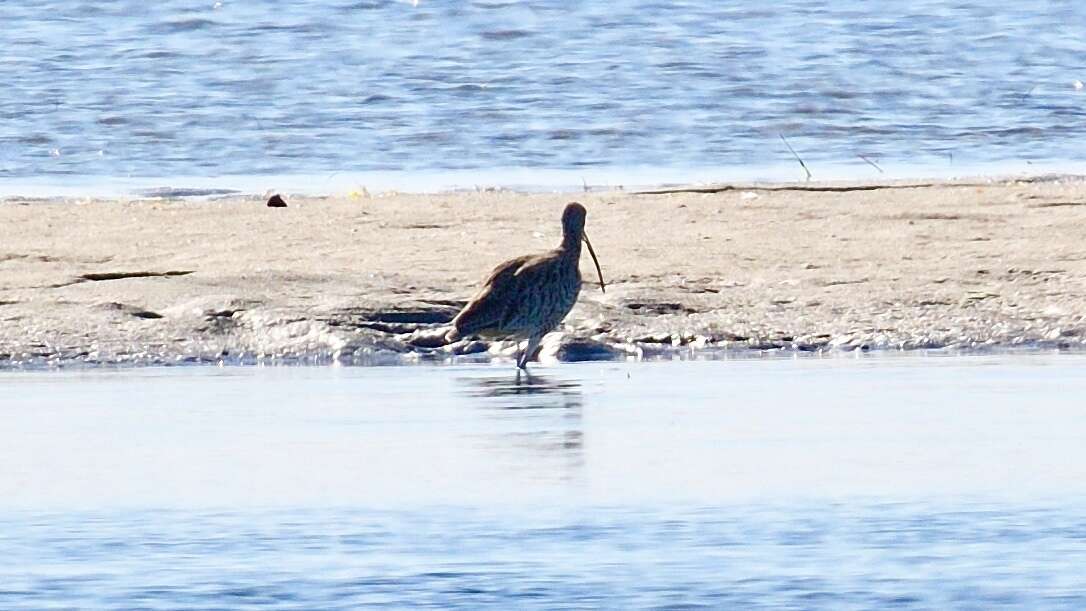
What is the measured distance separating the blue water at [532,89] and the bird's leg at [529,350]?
564 centimetres

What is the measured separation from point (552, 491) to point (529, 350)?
3.04 m

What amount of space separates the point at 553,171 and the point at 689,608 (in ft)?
35.2

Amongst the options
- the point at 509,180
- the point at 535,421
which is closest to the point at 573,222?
the point at 535,421

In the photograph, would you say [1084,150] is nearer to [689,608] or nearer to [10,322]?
[10,322]

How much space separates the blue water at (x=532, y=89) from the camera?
17.5 meters

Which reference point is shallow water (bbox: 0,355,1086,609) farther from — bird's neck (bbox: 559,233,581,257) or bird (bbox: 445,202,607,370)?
→ bird's neck (bbox: 559,233,581,257)

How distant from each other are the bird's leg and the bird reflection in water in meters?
0.22

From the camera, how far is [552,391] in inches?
363

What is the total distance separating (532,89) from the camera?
20.9m

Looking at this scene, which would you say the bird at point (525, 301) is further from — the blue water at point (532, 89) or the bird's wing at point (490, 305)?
the blue water at point (532, 89)

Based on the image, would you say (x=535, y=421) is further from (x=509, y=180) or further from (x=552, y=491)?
(x=509, y=180)

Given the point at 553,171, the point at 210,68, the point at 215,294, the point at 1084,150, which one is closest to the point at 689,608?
the point at 215,294

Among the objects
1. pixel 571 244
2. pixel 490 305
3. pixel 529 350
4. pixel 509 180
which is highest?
pixel 509 180

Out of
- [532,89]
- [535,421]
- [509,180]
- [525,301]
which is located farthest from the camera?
[532,89]
